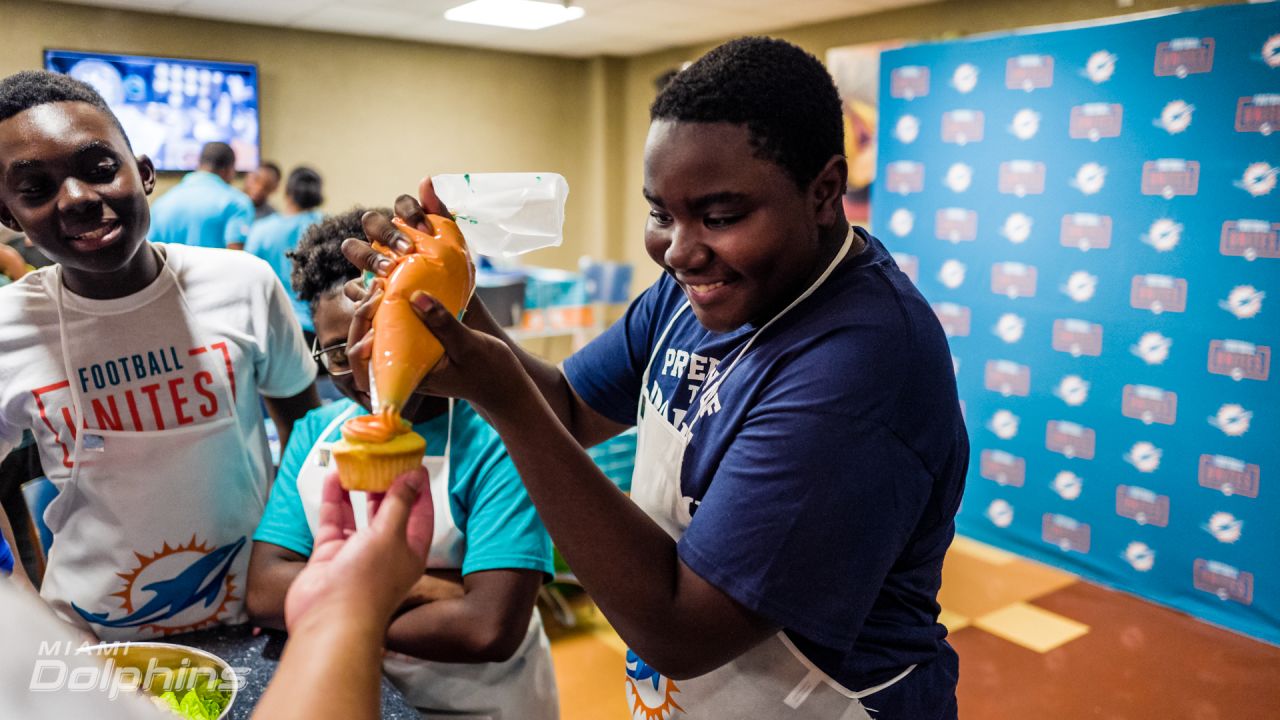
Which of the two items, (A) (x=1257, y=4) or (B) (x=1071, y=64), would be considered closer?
(A) (x=1257, y=4)

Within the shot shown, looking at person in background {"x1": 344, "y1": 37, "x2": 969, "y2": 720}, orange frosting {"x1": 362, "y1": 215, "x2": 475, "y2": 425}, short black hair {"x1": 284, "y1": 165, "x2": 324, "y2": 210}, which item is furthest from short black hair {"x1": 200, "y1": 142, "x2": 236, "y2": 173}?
orange frosting {"x1": 362, "y1": 215, "x2": 475, "y2": 425}

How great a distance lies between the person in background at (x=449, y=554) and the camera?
4.07 ft

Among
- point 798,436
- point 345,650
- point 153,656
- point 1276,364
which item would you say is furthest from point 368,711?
point 1276,364

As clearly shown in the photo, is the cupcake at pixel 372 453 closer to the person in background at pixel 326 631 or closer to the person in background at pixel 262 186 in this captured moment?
the person in background at pixel 326 631

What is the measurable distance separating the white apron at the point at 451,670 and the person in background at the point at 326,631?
44cm

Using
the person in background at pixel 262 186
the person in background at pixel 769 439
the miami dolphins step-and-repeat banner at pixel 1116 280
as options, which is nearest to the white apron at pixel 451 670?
the person in background at pixel 769 439

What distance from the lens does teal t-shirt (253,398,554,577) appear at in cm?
129

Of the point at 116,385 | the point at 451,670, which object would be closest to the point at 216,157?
the point at 116,385

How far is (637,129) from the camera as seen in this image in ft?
27.7

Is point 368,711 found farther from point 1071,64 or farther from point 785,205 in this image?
point 1071,64

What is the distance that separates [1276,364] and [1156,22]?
56.6 inches

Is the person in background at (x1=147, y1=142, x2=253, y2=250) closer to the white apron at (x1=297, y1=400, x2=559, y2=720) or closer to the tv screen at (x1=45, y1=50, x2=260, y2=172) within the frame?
the tv screen at (x1=45, y1=50, x2=260, y2=172)

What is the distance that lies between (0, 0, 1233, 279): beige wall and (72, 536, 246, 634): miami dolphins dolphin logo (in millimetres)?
5190

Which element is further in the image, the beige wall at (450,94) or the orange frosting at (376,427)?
the beige wall at (450,94)
